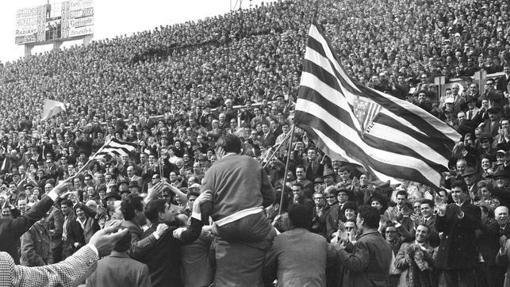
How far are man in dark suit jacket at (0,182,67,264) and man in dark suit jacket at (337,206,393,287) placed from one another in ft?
8.25

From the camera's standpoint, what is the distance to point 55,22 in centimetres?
7025

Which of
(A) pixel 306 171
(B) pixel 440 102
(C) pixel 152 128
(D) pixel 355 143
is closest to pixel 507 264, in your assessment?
(D) pixel 355 143

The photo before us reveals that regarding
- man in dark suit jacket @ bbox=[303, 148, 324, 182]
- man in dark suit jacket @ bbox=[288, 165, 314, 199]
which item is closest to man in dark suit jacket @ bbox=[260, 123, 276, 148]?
man in dark suit jacket @ bbox=[303, 148, 324, 182]

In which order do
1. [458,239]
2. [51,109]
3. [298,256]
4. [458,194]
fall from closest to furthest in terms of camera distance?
[298,256], [458,239], [458,194], [51,109]

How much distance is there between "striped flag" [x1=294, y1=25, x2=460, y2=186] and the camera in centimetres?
909

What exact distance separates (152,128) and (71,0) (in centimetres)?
4920

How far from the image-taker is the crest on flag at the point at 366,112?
9484mm

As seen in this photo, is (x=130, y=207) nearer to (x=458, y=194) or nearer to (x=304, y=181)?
(x=458, y=194)

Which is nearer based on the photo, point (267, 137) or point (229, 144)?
point (229, 144)

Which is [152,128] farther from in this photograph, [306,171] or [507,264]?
[507,264]

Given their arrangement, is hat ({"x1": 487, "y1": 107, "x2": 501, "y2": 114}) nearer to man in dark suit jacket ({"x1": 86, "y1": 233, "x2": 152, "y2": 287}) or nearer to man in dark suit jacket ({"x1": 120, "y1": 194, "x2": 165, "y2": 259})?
man in dark suit jacket ({"x1": 120, "y1": 194, "x2": 165, "y2": 259})

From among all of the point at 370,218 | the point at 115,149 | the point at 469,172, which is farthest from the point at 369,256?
the point at 115,149

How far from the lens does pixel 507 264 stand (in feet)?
33.0

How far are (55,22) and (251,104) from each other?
5032 centimetres
